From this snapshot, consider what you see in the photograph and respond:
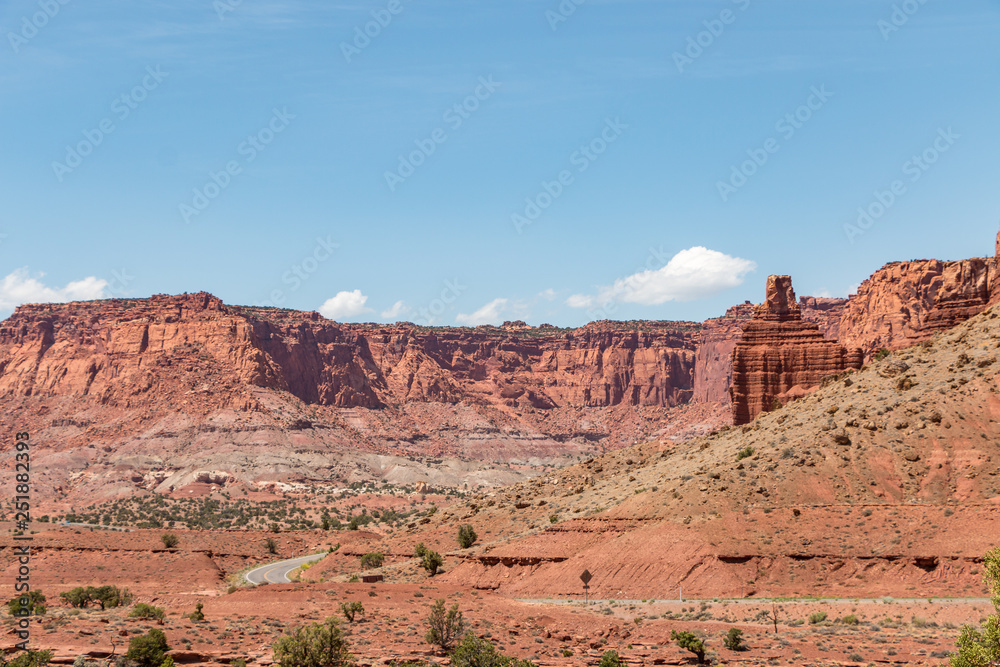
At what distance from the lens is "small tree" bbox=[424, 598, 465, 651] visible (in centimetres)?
3512

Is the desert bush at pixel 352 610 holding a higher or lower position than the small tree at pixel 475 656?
higher

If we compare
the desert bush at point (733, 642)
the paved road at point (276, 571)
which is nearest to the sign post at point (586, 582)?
the desert bush at point (733, 642)

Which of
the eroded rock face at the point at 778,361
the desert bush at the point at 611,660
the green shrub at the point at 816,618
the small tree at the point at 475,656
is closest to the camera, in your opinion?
the desert bush at the point at 611,660

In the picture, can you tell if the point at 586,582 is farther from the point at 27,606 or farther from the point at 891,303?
the point at 891,303

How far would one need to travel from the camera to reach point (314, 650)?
30938 millimetres

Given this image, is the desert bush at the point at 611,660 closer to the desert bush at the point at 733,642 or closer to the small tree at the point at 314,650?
the desert bush at the point at 733,642

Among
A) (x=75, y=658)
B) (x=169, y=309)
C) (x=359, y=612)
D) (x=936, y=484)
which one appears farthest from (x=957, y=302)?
(x=169, y=309)

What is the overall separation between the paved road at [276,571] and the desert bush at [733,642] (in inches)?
1180

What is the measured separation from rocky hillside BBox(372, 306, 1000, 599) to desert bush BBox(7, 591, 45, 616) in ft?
60.6

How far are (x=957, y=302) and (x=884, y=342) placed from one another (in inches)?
2934

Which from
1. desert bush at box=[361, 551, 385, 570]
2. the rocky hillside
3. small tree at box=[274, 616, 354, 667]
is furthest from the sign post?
desert bush at box=[361, 551, 385, 570]

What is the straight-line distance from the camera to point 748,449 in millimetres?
54281

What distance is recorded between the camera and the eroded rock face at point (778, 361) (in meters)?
71.1

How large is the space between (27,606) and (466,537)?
26.0 metres
